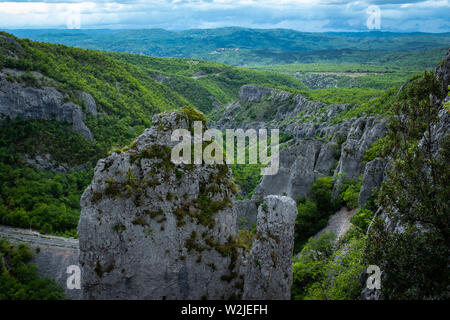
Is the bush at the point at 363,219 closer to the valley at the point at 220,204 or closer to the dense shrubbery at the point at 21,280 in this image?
the valley at the point at 220,204

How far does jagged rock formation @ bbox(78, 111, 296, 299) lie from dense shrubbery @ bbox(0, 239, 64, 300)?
48.6 feet

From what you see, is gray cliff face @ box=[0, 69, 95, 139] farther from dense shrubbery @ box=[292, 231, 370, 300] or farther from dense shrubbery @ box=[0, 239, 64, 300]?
dense shrubbery @ box=[292, 231, 370, 300]

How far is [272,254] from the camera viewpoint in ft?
49.6

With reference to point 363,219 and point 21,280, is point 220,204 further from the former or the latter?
point 21,280

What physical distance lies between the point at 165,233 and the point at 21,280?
2265cm

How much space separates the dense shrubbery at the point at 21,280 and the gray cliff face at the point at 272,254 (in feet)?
63.0

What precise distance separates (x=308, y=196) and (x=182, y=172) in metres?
22.1

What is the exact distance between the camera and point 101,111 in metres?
67.2

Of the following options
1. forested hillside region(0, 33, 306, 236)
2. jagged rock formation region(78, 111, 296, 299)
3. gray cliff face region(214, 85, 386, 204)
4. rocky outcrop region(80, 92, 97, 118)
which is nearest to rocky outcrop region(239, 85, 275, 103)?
forested hillside region(0, 33, 306, 236)

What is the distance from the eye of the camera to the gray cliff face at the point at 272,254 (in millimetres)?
15039

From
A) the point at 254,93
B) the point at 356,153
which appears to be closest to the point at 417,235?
the point at 356,153

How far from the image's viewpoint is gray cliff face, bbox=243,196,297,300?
49.3 ft

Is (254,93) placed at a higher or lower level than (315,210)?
higher

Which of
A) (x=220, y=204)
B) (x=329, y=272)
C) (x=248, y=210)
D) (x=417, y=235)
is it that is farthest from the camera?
(x=248, y=210)
